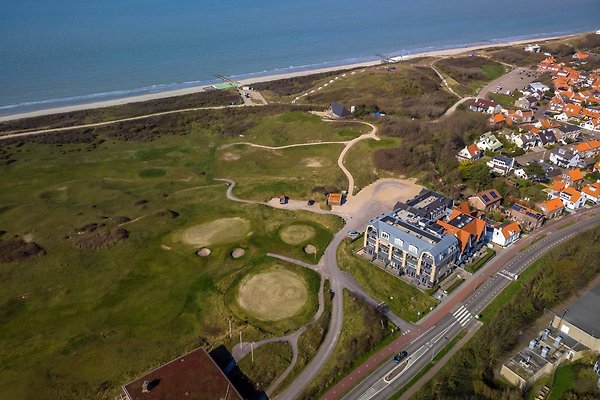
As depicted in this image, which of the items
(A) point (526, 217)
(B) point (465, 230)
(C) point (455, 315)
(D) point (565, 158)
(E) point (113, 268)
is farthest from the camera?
(D) point (565, 158)

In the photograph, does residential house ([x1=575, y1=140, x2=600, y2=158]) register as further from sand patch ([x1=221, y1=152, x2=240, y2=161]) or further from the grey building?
sand patch ([x1=221, y1=152, x2=240, y2=161])

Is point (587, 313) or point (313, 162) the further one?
point (313, 162)

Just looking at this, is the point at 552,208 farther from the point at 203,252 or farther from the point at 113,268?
the point at 113,268

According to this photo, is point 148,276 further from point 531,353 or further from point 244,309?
point 531,353

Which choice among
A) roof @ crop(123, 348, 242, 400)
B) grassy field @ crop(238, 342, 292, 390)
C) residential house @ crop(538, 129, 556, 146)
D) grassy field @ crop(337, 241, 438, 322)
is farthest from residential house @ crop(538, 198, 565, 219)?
roof @ crop(123, 348, 242, 400)

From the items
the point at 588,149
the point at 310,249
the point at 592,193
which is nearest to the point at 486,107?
the point at 588,149

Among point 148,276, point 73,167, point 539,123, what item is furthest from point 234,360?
point 539,123

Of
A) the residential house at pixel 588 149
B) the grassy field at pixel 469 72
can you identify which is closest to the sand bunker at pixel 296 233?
the residential house at pixel 588 149
